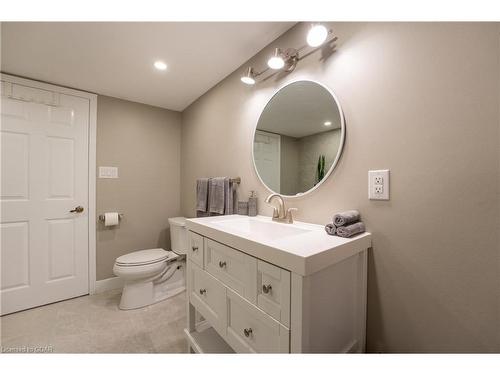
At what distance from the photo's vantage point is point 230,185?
1760mm

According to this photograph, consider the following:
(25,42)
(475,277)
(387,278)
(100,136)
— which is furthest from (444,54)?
(100,136)

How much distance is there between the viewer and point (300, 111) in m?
1.30

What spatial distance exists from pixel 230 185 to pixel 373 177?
109 centimetres

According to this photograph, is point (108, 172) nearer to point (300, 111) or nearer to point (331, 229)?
point (300, 111)

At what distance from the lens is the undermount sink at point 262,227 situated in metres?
1.16

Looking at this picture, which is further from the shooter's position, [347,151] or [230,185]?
[230,185]

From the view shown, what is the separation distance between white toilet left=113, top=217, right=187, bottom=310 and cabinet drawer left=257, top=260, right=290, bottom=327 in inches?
57.0

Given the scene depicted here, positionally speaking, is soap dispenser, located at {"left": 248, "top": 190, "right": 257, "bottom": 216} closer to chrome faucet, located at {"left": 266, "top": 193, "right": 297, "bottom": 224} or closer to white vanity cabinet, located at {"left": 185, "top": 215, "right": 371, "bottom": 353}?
chrome faucet, located at {"left": 266, "top": 193, "right": 297, "bottom": 224}

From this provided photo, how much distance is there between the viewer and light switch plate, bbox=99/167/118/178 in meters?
2.21

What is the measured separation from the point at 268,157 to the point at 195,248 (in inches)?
30.8

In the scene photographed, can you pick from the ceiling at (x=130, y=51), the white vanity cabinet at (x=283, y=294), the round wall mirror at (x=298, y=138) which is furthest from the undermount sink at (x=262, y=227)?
the ceiling at (x=130, y=51)

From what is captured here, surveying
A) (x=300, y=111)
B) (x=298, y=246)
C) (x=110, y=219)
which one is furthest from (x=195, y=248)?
(x=110, y=219)

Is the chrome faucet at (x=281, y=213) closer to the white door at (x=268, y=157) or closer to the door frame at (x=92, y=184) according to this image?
the white door at (x=268, y=157)
